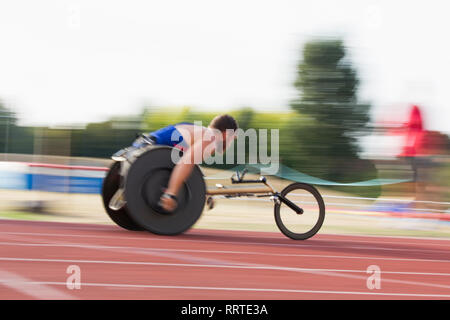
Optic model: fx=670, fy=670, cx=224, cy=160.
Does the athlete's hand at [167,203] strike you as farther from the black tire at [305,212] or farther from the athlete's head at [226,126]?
the black tire at [305,212]

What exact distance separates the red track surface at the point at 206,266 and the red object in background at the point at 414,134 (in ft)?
14.5

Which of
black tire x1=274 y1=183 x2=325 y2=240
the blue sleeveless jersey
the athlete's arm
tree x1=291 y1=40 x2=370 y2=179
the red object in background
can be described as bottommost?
black tire x1=274 y1=183 x2=325 y2=240

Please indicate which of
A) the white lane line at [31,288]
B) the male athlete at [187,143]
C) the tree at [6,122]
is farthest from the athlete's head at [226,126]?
the tree at [6,122]

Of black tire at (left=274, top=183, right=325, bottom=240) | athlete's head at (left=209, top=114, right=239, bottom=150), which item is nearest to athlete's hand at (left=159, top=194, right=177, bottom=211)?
athlete's head at (left=209, top=114, right=239, bottom=150)

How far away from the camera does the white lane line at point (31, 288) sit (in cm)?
386

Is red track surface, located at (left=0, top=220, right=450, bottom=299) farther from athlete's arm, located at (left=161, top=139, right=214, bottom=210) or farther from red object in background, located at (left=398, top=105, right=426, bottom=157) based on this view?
red object in background, located at (left=398, top=105, right=426, bottom=157)

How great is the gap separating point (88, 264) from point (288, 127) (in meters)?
34.6

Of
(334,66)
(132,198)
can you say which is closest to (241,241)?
(132,198)

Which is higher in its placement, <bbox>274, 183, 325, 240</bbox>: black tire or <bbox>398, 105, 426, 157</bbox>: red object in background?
<bbox>398, 105, 426, 157</bbox>: red object in background

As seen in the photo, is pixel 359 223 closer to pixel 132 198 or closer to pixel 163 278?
pixel 132 198

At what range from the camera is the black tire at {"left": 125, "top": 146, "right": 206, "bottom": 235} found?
266 inches

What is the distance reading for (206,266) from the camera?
206 inches

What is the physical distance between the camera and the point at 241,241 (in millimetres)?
7422

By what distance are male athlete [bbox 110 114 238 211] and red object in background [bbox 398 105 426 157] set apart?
6.03 meters
